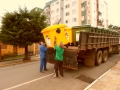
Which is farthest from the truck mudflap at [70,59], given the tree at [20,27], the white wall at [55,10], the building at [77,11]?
the white wall at [55,10]

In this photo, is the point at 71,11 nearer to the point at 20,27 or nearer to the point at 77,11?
the point at 77,11

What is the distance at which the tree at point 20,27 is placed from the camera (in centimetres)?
1091

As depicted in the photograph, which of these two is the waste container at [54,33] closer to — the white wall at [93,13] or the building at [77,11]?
the building at [77,11]

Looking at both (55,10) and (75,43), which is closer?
(75,43)

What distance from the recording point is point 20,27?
436 inches

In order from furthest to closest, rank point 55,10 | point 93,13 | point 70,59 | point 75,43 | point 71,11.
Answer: point 55,10, point 93,13, point 71,11, point 75,43, point 70,59

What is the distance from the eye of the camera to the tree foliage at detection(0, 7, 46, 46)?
35.8 ft

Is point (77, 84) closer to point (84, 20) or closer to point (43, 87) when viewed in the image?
point (43, 87)

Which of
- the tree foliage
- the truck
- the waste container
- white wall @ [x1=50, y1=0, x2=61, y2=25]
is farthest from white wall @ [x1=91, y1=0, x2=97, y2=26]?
the waste container

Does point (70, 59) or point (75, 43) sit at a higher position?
point (75, 43)

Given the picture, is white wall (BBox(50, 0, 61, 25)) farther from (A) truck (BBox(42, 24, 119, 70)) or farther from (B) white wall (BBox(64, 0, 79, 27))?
(A) truck (BBox(42, 24, 119, 70))

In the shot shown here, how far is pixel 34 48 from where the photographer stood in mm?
19391

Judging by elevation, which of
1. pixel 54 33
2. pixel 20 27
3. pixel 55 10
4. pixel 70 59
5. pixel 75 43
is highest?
pixel 55 10

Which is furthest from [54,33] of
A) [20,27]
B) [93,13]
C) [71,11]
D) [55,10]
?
[55,10]
